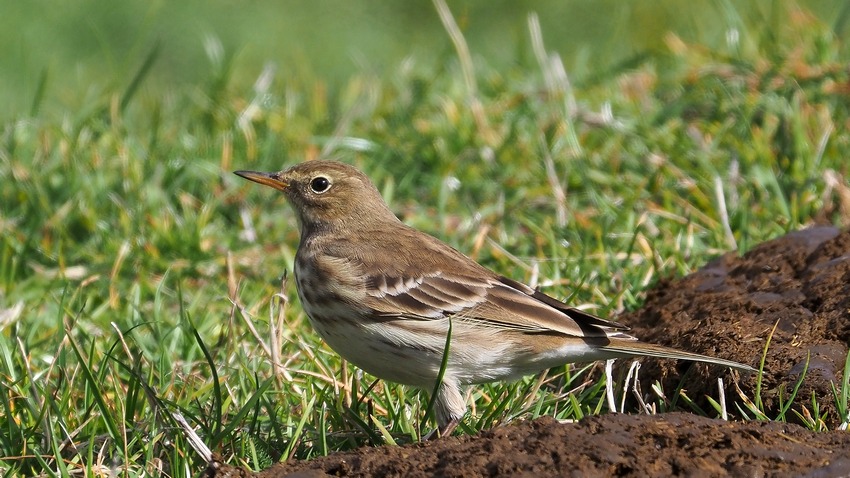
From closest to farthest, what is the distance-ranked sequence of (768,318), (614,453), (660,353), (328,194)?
1. (614,453)
2. (660,353)
3. (768,318)
4. (328,194)

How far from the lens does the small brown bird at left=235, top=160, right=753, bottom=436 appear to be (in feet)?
15.1

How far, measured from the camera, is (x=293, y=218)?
7.58 m

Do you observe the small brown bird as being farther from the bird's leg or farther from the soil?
the soil

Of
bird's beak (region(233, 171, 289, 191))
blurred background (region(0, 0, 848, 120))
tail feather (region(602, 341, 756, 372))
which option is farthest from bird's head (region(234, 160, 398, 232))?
blurred background (region(0, 0, 848, 120))

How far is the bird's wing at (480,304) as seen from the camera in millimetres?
4680

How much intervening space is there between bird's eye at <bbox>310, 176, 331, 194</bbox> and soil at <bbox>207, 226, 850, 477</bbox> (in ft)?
5.03

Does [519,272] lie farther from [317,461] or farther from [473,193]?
[317,461]

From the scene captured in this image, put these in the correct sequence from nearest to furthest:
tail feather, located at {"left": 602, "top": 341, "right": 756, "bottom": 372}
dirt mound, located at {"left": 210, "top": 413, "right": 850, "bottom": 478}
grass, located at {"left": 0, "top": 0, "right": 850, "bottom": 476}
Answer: dirt mound, located at {"left": 210, "top": 413, "right": 850, "bottom": 478}
tail feather, located at {"left": 602, "top": 341, "right": 756, "bottom": 372}
grass, located at {"left": 0, "top": 0, "right": 850, "bottom": 476}

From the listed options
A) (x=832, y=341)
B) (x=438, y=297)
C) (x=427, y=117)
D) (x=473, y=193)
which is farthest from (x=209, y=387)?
(x=427, y=117)

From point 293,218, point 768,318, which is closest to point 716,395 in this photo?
point 768,318

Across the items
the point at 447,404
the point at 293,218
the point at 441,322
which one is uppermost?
the point at 441,322

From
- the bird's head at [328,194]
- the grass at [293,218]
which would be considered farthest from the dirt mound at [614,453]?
the bird's head at [328,194]

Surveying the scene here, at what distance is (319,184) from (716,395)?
2277 millimetres

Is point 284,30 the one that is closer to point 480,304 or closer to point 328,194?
point 328,194
